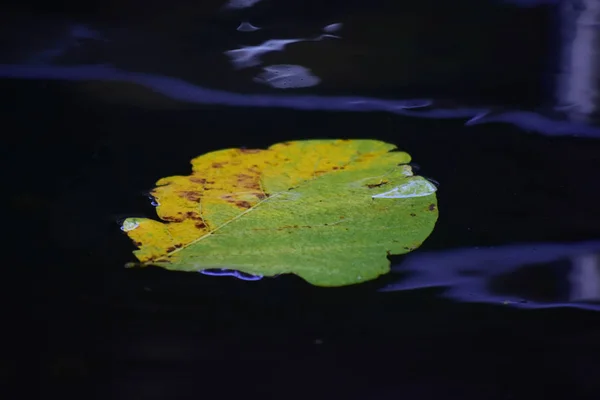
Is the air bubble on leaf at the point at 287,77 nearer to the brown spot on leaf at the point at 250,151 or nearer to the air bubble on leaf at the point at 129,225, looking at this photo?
the brown spot on leaf at the point at 250,151

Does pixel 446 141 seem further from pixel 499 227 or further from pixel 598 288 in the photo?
pixel 598 288

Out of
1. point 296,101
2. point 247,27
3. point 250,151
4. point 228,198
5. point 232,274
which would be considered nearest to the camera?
point 232,274

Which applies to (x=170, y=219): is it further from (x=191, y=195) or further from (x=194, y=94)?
(x=194, y=94)

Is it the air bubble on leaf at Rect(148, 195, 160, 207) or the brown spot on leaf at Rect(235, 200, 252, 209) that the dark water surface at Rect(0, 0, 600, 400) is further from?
the brown spot on leaf at Rect(235, 200, 252, 209)

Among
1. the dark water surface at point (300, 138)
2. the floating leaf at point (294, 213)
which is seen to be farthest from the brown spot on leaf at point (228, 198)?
the dark water surface at point (300, 138)

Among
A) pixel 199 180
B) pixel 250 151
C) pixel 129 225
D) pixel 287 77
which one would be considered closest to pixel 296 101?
pixel 287 77

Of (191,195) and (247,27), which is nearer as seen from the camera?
(191,195)
